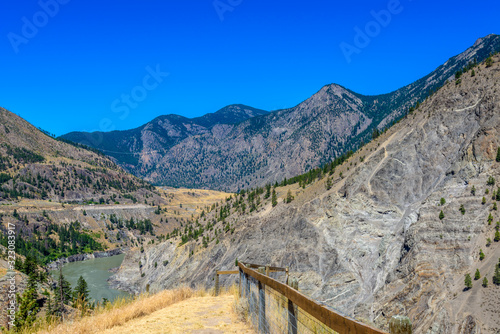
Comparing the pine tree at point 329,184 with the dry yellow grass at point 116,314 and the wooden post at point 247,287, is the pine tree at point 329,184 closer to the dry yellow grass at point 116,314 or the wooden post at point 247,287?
the dry yellow grass at point 116,314

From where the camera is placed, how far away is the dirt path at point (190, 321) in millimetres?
9977

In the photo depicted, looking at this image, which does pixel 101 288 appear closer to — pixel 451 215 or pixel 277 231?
pixel 277 231

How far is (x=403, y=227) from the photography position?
47469mm

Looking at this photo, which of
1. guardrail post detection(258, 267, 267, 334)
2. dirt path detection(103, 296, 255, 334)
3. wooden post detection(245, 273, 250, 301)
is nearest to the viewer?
guardrail post detection(258, 267, 267, 334)

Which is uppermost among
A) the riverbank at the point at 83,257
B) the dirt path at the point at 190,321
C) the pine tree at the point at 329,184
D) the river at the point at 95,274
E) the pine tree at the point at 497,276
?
the pine tree at the point at 329,184

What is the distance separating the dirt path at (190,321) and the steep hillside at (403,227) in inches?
899

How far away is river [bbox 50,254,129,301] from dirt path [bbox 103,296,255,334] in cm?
6355

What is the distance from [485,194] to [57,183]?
184 metres

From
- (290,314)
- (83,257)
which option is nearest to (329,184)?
(290,314)

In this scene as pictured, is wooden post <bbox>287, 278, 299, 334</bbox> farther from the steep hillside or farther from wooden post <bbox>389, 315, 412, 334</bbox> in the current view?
the steep hillside

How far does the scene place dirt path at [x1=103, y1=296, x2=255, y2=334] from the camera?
32.7 feet

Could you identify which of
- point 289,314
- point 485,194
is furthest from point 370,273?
point 289,314

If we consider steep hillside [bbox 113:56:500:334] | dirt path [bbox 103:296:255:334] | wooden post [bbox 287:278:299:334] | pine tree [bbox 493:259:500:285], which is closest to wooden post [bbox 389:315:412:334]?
wooden post [bbox 287:278:299:334]

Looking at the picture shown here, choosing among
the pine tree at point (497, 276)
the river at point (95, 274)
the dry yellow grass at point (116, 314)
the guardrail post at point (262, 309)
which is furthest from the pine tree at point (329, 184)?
the guardrail post at point (262, 309)
